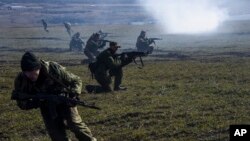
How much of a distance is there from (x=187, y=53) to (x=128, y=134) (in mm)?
24616

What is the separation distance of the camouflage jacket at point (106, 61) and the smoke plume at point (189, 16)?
49.0 m

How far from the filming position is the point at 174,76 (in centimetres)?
2383

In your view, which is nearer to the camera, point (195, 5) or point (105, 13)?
point (195, 5)

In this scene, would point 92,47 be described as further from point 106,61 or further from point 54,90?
point 54,90

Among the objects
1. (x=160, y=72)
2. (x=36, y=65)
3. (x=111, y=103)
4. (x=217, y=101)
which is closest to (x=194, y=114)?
(x=217, y=101)

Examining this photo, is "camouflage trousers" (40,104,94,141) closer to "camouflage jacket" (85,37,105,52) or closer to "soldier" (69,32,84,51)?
"camouflage jacket" (85,37,105,52)

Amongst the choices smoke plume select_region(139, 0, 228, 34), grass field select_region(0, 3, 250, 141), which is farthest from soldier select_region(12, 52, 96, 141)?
Result: smoke plume select_region(139, 0, 228, 34)

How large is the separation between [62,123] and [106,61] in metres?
9.63

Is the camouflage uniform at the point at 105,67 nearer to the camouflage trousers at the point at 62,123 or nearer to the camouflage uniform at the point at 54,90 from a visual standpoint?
the camouflage trousers at the point at 62,123

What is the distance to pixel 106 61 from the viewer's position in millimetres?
19750

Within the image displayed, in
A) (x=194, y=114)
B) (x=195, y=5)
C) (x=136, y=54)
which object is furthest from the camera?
(x=195, y=5)

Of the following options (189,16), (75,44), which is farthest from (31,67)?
(189,16)

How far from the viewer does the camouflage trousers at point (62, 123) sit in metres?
9.94

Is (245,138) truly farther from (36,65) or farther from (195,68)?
(195,68)
